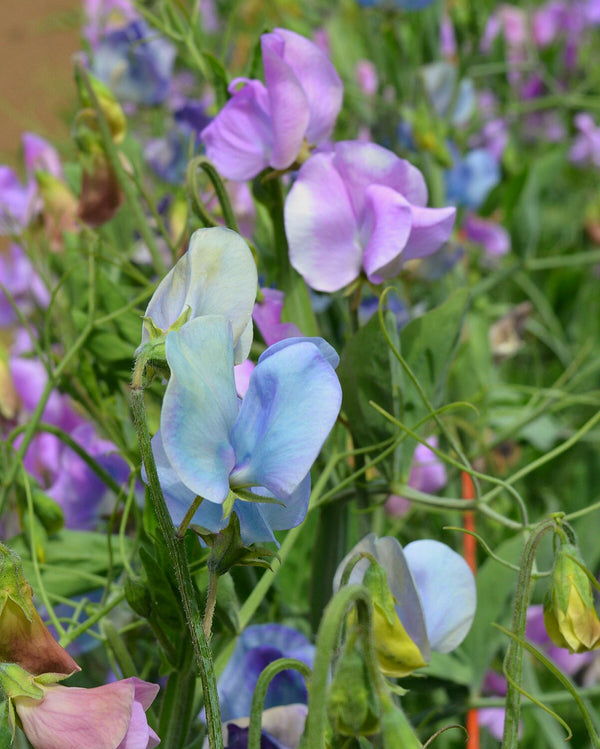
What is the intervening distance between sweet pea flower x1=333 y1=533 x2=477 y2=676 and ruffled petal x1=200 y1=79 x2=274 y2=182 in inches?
7.6

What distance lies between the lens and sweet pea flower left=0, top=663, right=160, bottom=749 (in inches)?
11.0

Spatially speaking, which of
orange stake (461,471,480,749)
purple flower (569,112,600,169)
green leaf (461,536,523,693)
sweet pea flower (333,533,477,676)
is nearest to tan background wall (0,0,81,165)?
purple flower (569,112,600,169)

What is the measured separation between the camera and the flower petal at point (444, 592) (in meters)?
0.37

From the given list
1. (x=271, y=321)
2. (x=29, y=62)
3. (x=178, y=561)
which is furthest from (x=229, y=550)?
(x=29, y=62)

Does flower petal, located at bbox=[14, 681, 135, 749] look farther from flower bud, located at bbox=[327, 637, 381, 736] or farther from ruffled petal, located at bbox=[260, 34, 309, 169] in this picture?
ruffled petal, located at bbox=[260, 34, 309, 169]

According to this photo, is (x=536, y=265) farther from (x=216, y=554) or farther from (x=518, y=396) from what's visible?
(x=216, y=554)

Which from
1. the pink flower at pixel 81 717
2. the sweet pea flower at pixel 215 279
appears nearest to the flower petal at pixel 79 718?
the pink flower at pixel 81 717

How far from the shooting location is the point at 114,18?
1.14 metres

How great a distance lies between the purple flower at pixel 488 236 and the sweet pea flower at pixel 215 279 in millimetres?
744

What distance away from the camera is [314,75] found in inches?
17.9

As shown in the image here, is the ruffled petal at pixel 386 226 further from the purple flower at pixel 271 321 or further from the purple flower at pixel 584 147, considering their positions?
the purple flower at pixel 584 147

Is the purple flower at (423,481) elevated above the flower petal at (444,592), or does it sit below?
below

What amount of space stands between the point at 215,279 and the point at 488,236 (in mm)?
750

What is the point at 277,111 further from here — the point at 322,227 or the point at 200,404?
the point at 200,404
